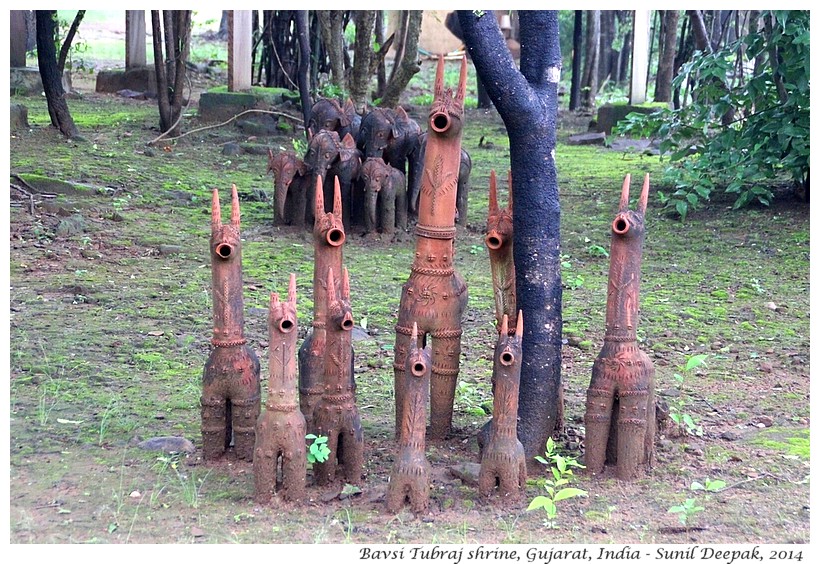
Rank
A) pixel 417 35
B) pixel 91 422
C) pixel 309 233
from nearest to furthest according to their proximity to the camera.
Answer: pixel 91 422 → pixel 309 233 → pixel 417 35

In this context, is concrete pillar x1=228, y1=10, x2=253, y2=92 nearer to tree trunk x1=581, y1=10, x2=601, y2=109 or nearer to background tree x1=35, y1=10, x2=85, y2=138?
background tree x1=35, y1=10, x2=85, y2=138

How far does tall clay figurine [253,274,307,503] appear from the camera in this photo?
3.18 metres

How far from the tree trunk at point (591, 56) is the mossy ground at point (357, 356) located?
6.00 m

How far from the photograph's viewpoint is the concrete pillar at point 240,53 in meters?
12.0

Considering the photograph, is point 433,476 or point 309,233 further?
point 309,233

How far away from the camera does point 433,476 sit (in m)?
3.59

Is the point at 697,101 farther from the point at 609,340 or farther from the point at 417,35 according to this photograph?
the point at 609,340

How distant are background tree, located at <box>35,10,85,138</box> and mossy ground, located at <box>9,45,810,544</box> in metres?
0.28

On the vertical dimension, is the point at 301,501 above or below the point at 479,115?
below

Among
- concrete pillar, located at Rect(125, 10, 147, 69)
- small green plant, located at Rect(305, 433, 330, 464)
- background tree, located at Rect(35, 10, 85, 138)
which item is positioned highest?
concrete pillar, located at Rect(125, 10, 147, 69)

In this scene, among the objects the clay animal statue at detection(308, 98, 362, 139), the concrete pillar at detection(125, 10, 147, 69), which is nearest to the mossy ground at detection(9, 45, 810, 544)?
the clay animal statue at detection(308, 98, 362, 139)

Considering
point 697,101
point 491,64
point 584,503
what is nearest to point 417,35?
point 697,101

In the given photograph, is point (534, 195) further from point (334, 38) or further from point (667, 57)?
point (667, 57)
